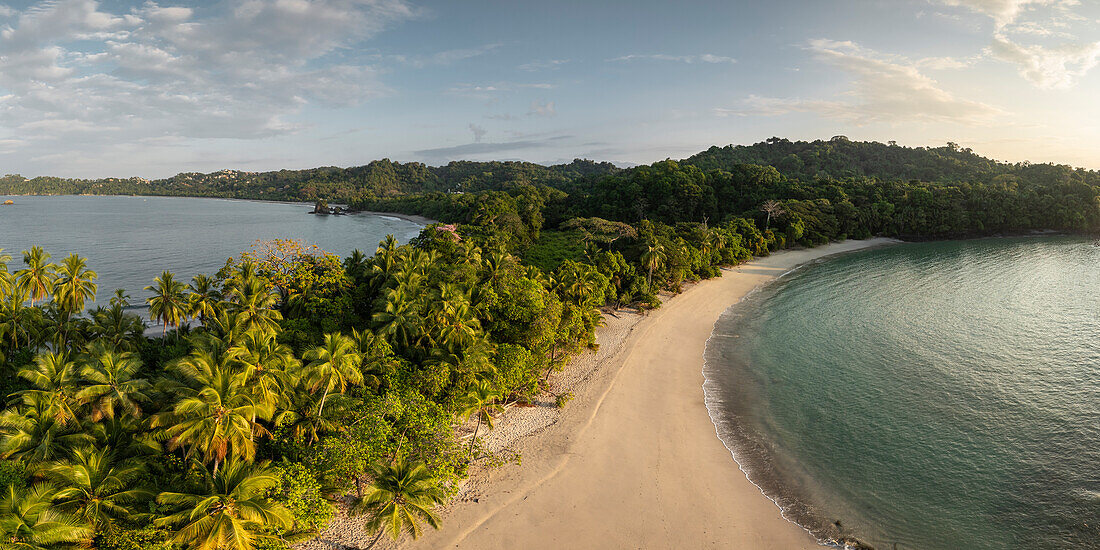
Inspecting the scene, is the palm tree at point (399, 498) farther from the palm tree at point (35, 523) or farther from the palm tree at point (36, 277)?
the palm tree at point (36, 277)

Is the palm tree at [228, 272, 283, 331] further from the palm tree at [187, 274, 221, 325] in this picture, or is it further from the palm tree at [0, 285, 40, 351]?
the palm tree at [0, 285, 40, 351]

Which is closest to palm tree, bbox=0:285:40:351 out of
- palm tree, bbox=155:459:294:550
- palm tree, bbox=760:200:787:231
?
palm tree, bbox=155:459:294:550

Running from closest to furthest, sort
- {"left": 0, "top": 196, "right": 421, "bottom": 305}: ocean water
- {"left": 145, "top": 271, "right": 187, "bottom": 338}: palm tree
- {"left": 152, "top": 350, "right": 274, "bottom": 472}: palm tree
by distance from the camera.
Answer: {"left": 152, "top": 350, "right": 274, "bottom": 472}: palm tree < {"left": 145, "top": 271, "right": 187, "bottom": 338}: palm tree < {"left": 0, "top": 196, "right": 421, "bottom": 305}: ocean water

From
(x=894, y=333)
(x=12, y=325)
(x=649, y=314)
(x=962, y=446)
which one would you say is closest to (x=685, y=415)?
(x=962, y=446)

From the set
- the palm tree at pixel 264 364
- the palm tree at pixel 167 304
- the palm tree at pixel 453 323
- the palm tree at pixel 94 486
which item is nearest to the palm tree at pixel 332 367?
the palm tree at pixel 264 364

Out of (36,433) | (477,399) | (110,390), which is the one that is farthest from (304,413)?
(36,433)

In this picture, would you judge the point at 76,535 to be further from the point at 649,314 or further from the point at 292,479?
the point at 649,314
